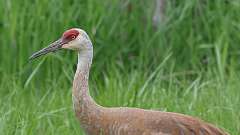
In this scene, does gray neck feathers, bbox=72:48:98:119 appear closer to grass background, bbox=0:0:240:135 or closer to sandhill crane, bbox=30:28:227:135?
sandhill crane, bbox=30:28:227:135

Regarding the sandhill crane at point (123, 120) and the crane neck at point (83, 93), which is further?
the crane neck at point (83, 93)

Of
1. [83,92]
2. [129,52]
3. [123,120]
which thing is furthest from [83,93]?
[129,52]

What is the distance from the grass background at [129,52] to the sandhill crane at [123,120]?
107 centimetres

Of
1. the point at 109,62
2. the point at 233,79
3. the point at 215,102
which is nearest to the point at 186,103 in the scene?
the point at 215,102

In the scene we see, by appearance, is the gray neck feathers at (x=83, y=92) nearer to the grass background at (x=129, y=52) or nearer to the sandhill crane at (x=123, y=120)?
the sandhill crane at (x=123, y=120)

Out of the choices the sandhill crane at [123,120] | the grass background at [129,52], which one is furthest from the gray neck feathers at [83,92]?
the grass background at [129,52]

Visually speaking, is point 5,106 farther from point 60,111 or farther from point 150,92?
point 150,92

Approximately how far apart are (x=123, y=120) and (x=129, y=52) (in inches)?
108

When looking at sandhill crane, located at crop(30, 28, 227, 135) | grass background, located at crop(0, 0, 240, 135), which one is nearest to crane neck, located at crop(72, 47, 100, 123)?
sandhill crane, located at crop(30, 28, 227, 135)

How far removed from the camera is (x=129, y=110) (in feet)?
19.1

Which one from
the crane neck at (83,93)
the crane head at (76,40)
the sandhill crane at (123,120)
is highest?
the crane head at (76,40)

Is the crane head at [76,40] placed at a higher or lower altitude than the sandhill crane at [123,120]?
higher

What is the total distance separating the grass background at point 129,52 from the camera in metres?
7.33

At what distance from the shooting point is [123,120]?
5.75m
